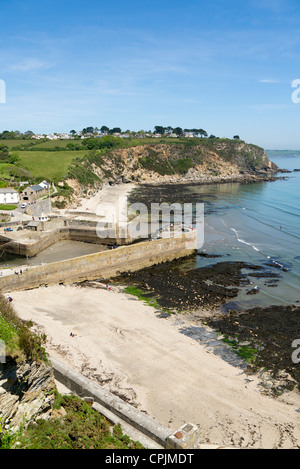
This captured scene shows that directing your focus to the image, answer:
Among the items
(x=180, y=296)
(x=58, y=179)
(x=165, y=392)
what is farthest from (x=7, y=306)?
(x=58, y=179)

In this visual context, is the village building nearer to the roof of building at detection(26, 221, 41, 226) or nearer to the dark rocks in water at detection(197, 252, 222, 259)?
the roof of building at detection(26, 221, 41, 226)

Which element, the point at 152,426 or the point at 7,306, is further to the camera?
the point at 7,306

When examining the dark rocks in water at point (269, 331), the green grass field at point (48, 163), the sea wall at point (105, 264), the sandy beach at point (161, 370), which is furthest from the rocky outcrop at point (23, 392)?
the green grass field at point (48, 163)

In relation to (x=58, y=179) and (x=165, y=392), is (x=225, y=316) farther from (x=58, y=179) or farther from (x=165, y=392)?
(x=58, y=179)

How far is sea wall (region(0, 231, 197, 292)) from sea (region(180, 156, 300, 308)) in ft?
10.2

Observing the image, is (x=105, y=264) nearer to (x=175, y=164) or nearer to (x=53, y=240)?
(x=53, y=240)

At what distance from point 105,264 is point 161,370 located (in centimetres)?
1662

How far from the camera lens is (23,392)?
948 cm

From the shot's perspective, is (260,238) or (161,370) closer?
(161,370)

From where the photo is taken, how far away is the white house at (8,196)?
167 ft

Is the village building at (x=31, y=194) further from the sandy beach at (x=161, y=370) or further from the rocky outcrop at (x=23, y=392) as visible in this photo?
the rocky outcrop at (x=23, y=392)

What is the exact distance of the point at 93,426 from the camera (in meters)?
10.6

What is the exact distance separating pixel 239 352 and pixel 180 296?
8348 mm

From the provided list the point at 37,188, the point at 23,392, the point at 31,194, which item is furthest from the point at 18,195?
the point at 23,392
